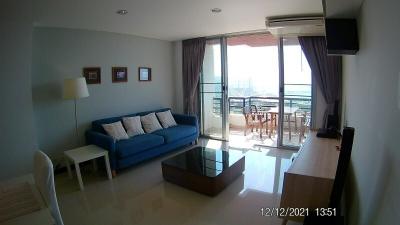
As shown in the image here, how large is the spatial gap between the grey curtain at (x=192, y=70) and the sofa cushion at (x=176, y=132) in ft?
2.49

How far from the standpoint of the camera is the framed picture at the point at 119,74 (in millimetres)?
4621

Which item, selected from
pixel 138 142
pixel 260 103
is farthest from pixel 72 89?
pixel 260 103

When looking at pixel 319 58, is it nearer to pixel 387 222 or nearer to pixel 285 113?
pixel 285 113

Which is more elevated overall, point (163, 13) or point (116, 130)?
point (163, 13)

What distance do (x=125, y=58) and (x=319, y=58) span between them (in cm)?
356

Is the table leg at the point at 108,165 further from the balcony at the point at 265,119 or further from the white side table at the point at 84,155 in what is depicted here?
the balcony at the point at 265,119

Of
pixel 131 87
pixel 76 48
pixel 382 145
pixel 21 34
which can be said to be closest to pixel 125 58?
pixel 131 87

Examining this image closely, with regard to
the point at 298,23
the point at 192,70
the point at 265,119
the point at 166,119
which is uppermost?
the point at 298,23

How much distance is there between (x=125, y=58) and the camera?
481 cm

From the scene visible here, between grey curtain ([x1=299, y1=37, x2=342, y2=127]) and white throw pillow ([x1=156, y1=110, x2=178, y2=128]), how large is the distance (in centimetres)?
290

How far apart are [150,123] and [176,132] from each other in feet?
1.84

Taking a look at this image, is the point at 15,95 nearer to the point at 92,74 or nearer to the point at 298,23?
the point at 92,74

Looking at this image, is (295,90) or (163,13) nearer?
(163,13)

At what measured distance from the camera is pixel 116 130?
412 cm
